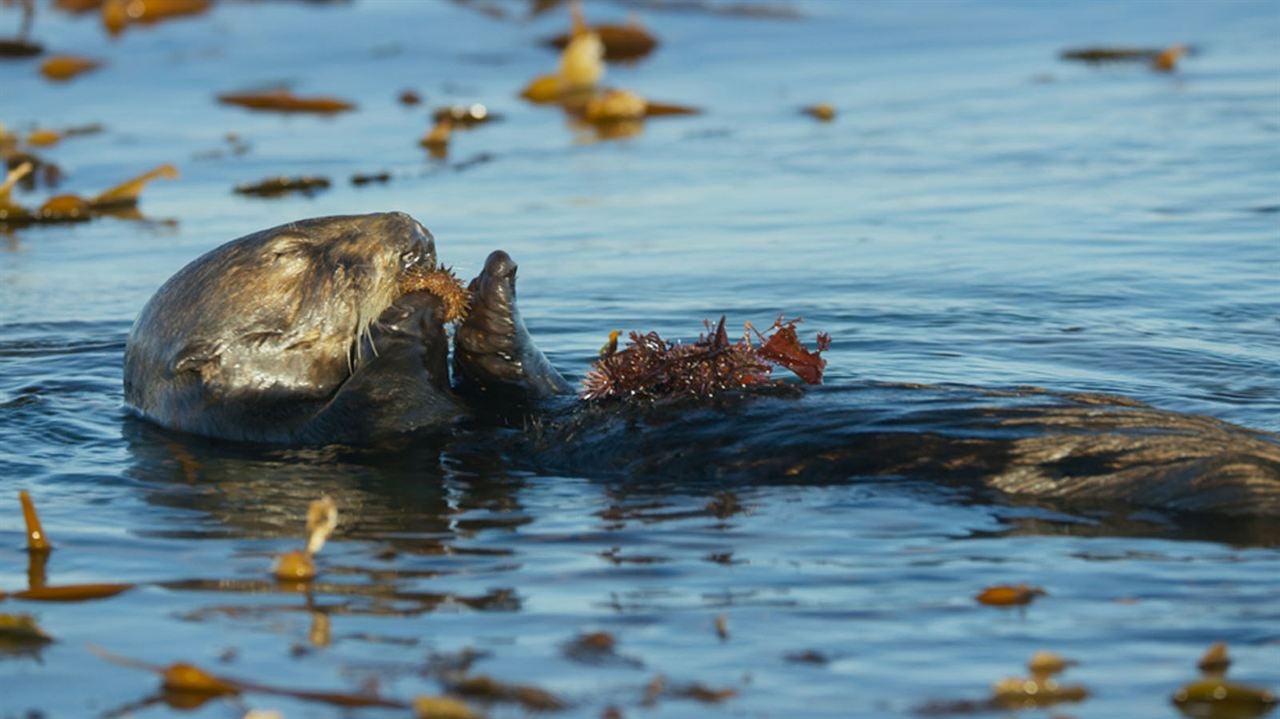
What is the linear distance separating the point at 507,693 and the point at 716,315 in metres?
3.62

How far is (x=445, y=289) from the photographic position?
4680 mm

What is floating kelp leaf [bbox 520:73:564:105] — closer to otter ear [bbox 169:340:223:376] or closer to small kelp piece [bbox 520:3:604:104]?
small kelp piece [bbox 520:3:604:104]

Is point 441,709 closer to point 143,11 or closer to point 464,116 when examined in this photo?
point 464,116

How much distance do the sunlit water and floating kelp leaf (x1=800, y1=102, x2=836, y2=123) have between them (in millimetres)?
113

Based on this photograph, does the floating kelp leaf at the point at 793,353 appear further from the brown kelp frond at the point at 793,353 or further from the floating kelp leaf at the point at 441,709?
the floating kelp leaf at the point at 441,709

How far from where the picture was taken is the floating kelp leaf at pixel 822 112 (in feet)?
33.8

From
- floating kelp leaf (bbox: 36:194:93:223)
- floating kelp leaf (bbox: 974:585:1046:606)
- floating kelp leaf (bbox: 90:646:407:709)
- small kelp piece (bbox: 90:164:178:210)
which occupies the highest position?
small kelp piece (bbox: 90:164:178:210)

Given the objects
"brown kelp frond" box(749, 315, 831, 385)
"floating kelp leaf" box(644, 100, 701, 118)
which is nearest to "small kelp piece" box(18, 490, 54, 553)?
"brown kelp frond" box(749, 315, 831, 385)

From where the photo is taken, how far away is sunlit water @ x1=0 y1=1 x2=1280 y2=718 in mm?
3270

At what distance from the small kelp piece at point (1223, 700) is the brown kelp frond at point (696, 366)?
5.42ft

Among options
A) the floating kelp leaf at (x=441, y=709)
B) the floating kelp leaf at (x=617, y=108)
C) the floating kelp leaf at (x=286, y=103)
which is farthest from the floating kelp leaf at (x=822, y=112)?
the floating kelp leaf at (x=441, y=709)

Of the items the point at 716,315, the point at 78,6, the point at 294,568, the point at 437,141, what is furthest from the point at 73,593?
the point at 78,6

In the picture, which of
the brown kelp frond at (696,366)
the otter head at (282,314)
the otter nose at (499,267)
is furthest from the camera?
the otter head at (282,314)

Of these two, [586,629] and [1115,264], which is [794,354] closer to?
[586,629]
